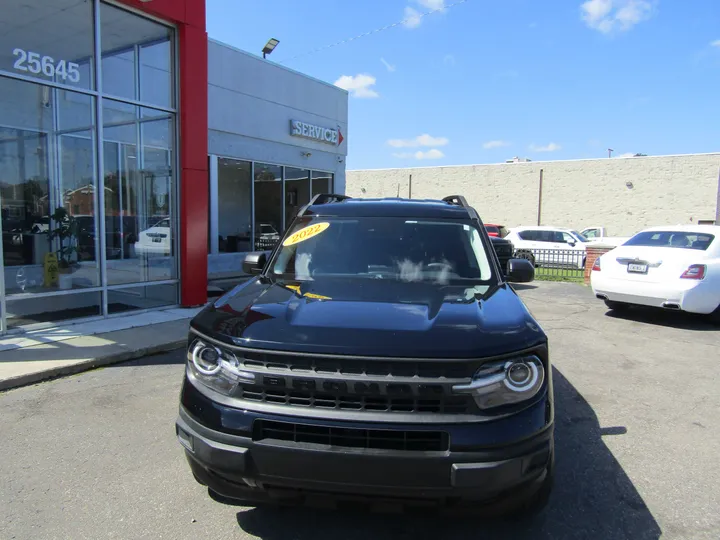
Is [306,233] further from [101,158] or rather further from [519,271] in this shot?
[101,158]

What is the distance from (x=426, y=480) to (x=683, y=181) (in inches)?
1369

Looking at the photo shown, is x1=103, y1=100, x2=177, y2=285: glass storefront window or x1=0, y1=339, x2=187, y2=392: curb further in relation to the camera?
x1=103, y1=100, x2=177, y2=285: glass storefront window

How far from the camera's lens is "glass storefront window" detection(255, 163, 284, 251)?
48.4ft

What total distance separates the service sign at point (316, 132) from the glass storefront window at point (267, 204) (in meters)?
1.25

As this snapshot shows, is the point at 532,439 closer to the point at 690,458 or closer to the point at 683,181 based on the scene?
the point at 690,458

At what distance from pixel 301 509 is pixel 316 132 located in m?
14.2

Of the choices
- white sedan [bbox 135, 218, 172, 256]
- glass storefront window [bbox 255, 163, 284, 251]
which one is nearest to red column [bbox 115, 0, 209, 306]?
white sedan [bbox 135, 218, 172, 256]

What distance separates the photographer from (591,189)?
33.1 meters

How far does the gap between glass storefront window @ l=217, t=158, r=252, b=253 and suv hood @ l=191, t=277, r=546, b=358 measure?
1125 cm

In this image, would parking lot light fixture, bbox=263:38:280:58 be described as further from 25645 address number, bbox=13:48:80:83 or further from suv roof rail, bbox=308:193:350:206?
suv roof rail, bbox=308:193:350:206

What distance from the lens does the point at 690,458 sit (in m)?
3.70

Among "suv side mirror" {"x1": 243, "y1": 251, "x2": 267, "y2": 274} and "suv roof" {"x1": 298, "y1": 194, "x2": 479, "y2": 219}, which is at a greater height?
"suv roof" {"x1": 298, "y1": 194, "x2": 479, "y2": 219}

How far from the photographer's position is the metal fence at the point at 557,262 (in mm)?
16641

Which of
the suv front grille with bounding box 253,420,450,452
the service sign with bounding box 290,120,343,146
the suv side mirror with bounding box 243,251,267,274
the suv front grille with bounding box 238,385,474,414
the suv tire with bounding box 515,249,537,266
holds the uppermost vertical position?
the service sign with bounding box 290,120,343,146
